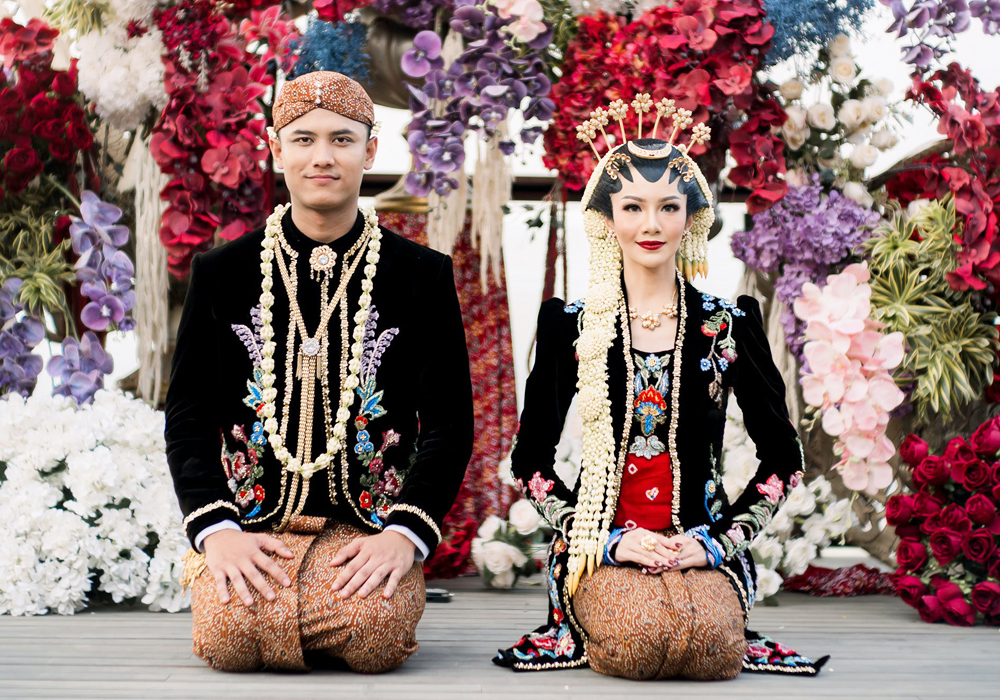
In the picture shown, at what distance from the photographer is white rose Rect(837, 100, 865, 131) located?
3.59 m

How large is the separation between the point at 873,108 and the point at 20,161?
267 centimetres

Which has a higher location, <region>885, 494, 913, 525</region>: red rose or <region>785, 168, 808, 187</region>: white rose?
<region>785, 168, 808, 187</region>: white rose

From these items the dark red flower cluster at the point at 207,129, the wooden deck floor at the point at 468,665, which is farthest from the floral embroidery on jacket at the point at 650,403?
the dark red flower cluster at the point at 207,129

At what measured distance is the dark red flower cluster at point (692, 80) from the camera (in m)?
3.33

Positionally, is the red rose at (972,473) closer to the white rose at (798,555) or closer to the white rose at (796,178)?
the white rose at (798,555)

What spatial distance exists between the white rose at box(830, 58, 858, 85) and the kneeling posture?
161cm

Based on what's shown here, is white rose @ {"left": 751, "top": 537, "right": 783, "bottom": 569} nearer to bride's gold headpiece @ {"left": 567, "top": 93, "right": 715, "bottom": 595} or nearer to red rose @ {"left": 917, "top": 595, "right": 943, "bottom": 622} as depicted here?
red rose @ {"left": 917, "top": 595, "right": 943, "bottom": 622}

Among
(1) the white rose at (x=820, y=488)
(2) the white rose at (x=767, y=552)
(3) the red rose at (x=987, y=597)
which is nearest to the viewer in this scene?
(3) the red rose at (x=987, y=597)

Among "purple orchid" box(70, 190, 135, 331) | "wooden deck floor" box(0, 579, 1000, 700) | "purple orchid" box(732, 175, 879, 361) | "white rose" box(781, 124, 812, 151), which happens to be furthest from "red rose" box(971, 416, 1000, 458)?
"purple orchid" box(70, 190, 135, 331)

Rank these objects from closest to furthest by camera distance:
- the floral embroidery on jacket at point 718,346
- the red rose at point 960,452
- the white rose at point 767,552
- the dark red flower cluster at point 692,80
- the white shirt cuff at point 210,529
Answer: the white shirt cuff at point 210,529, the floral embroidery on jacket at point 718,346, the red rose at point 960,452, the dark red flower cluster at point 692,80, the white rose at point 767,552

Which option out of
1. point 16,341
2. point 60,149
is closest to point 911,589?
point 16,341

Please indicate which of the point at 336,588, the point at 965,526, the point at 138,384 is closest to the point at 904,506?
the point at 965,526

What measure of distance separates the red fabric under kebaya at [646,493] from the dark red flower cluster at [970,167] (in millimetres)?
1245

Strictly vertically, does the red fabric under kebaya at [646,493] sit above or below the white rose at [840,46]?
below
